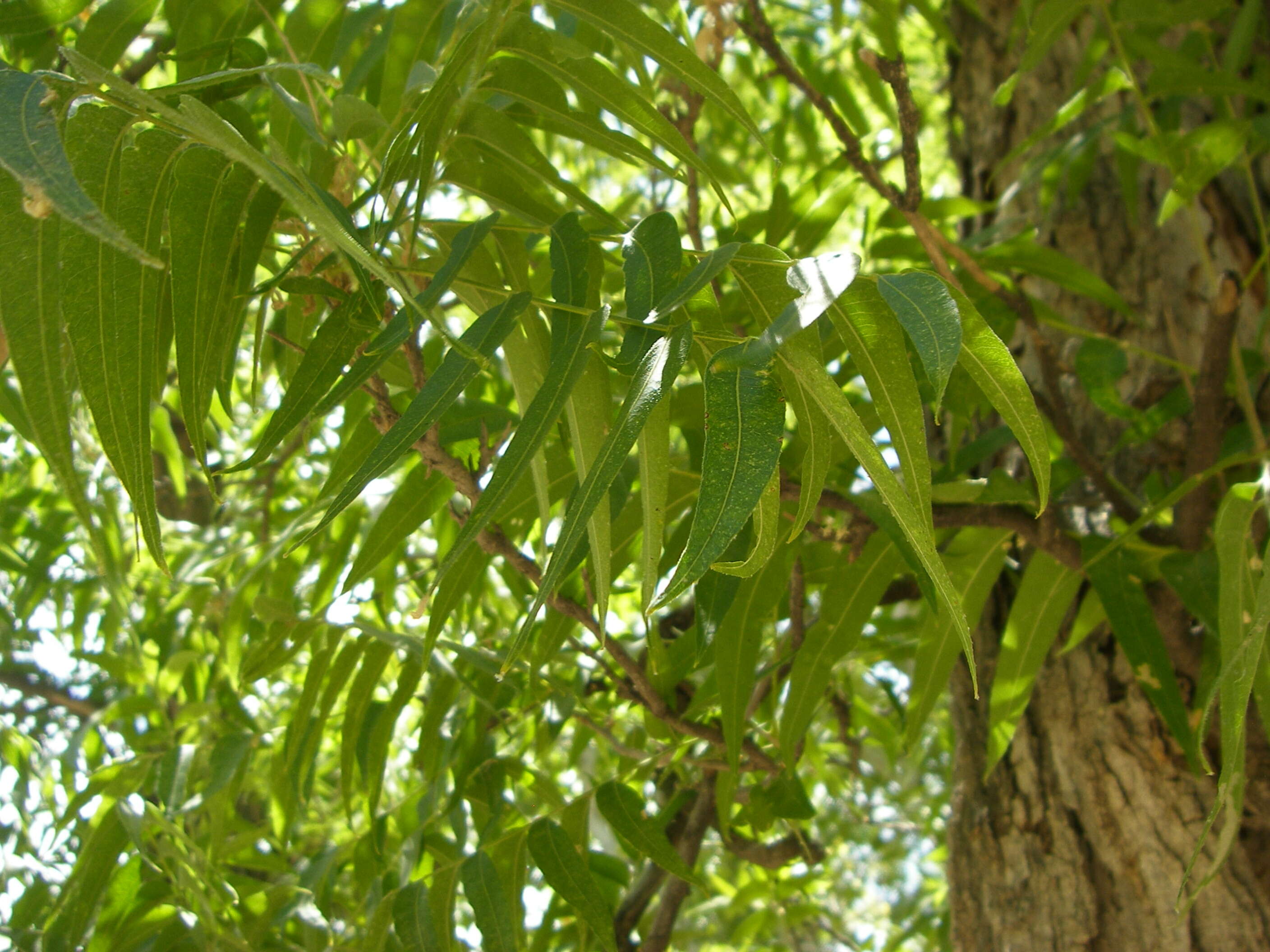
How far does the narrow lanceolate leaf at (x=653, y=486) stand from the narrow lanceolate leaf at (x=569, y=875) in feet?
A: 1.14

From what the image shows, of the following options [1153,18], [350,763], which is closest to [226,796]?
[350,763]

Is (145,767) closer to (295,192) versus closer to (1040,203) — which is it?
(295,192)

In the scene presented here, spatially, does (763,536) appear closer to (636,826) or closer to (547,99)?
(547,99)

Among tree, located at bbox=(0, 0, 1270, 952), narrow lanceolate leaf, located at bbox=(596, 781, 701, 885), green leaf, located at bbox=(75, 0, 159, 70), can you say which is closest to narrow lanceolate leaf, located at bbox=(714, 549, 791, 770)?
tree, located at bbox=(0, 0, 1270, 952)

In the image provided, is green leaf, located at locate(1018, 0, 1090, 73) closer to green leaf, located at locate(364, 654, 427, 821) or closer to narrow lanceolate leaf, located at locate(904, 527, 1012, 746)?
narrow lanceolate leaf, located at locate(904, 527, 1012, 746)

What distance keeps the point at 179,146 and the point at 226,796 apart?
2.33 feet

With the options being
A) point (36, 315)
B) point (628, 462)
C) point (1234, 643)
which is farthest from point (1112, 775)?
point (36, 315)

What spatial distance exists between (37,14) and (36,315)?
1.37 feet

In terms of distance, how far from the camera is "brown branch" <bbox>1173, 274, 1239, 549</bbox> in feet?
2.52

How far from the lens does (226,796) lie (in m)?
0.96

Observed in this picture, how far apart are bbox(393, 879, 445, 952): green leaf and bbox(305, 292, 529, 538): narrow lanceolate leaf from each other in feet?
1.38

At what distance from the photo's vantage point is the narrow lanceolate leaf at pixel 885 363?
1.40 feet

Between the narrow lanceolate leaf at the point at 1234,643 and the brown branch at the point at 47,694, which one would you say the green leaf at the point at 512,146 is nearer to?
the narrow lanceolate leaf at the point at 1234,643

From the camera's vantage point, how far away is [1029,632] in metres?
0.81
